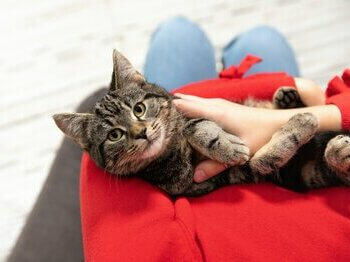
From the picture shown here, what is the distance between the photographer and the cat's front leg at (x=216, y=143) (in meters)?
0.94

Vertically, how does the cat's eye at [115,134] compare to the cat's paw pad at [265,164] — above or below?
above

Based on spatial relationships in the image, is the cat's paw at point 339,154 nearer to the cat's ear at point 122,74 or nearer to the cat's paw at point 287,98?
the cat's paw at point 287,98

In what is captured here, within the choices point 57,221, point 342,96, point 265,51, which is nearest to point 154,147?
point 57,221

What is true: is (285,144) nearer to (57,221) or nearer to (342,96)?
(342,96)

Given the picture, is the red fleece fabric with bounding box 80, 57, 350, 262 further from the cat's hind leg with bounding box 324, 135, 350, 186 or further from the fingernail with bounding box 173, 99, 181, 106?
the fingernail with bounding box 173, 99, 181, 106

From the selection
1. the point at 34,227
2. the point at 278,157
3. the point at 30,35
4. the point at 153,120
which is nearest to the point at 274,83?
the point at 278,157

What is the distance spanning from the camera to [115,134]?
39.7 inches

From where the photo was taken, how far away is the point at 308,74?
6.53 feet

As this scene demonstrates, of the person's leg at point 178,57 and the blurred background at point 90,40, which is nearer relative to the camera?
the person's leg at point 178,57

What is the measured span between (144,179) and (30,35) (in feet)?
4.90

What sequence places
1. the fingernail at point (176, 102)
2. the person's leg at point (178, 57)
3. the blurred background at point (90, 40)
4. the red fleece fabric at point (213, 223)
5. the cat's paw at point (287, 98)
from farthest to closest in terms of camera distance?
1. the blurred background at point (90, 40)
2. the person's leg at point (178, 57)
3. the cat's paw at point (287, 98)
4. the fingernail at point (176, 102)
5. the red fleece fabric at point (213, 223)

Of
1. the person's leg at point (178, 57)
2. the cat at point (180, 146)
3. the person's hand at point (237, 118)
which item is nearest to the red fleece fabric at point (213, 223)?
the cat at point (180, 146)

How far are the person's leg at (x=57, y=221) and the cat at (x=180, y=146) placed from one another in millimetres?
309

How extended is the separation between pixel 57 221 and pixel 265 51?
3.60ft
